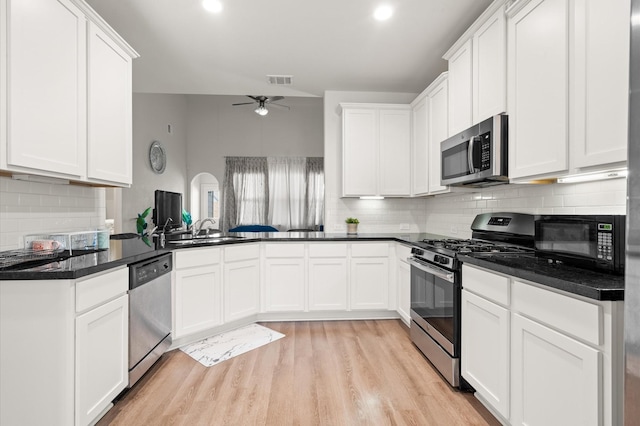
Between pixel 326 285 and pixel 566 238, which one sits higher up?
pixel 566 238

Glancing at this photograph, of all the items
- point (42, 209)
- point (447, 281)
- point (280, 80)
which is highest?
point (280, 80)

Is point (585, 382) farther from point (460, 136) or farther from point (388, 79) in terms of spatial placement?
point (388, 79)

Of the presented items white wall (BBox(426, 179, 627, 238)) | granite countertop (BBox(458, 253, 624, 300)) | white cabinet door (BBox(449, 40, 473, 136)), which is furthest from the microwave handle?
granite countertop (BBox(458, 253, 624, 300))

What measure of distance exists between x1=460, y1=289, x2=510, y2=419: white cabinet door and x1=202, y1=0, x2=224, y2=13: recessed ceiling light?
2.62m

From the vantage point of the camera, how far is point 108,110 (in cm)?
226

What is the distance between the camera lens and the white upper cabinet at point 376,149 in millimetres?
3750

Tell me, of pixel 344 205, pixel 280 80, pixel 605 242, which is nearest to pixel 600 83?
pixel 605 242

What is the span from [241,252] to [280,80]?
6.73 ft

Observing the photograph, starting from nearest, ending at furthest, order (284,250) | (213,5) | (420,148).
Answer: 1. (213,5)
2. (284,250)
3. (420,148)

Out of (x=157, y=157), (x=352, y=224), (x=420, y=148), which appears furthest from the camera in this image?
(x=157, y=157)

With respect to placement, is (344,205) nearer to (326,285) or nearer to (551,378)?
(326,285)

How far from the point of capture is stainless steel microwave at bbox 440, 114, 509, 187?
6.75 ft

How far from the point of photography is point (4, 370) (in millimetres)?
1449

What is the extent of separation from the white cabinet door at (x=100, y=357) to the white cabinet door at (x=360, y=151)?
255cm
